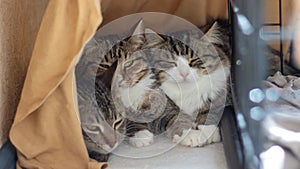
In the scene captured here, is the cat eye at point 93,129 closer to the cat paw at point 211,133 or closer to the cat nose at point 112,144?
the cat nose at point 112,144

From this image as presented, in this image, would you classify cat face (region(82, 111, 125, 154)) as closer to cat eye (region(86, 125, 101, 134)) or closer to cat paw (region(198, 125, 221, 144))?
cat eye (region(86, 125, 101, 134))

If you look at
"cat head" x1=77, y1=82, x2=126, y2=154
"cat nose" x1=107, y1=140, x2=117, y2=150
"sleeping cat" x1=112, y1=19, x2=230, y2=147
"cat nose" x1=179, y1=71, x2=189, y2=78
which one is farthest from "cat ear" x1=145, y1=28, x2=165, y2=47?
"cat nose" x1=107, y1=140, x2=117, y2=150

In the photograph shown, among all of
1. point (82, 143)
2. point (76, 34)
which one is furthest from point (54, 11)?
point (82, 143)

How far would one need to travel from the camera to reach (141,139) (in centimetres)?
137

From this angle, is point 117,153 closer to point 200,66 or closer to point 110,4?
point 200,66

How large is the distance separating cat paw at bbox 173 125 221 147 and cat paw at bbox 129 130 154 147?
82 mm

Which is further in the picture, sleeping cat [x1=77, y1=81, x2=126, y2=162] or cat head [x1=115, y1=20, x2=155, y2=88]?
cat head [x1=115, y1=20, x2=155, y2=88]

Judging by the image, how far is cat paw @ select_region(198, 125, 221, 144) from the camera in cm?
137

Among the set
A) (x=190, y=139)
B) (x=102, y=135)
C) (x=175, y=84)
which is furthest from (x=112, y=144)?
(x=175, y=84)

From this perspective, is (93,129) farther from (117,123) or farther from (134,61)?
(134,61)

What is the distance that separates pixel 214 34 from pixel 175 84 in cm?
24

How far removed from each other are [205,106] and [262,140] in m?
0.48

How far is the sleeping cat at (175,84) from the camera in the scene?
4.54 ft

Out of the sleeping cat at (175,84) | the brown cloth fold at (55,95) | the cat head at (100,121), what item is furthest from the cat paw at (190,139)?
the brown cloth fold at (55,95)
